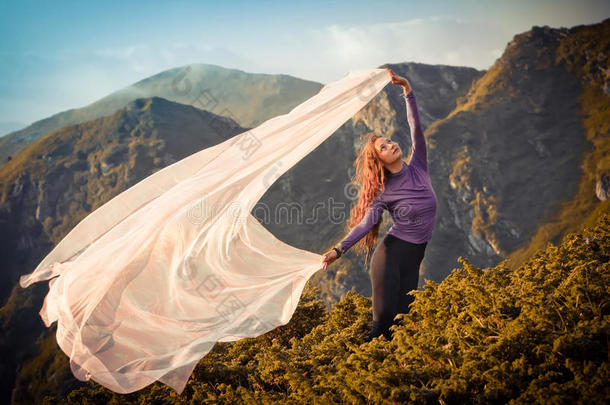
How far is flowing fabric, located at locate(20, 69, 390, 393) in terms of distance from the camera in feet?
16.5

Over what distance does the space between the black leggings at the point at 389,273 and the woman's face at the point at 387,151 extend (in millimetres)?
924

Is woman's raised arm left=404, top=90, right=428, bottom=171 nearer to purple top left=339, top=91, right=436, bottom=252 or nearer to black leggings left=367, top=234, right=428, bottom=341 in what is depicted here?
purple top left=339, top=91, right=436, bottom=252

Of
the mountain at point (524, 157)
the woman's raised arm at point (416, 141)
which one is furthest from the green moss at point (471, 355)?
the mountain at point (524, 157)

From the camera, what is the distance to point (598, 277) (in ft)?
12.0

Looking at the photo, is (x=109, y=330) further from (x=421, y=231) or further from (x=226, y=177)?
(x=421, y=231)

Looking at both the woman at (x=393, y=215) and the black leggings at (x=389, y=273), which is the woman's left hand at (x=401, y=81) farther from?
the black leggings at (x=389, y=273)

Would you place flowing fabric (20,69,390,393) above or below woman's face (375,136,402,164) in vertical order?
below

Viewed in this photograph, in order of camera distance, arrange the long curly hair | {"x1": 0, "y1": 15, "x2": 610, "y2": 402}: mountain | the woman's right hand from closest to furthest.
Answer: the woman's right hand < the long curly hair < {"x1": 0, "y1": 15, "x2": 610, "y2": 402}: mountain

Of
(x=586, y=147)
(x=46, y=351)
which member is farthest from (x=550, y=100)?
(x=46, y=351)

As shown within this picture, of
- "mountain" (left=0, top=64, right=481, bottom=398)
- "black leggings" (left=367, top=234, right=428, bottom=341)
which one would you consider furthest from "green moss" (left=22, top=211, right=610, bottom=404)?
"mountain" (left=0, top=64, right=481, bottom=398)

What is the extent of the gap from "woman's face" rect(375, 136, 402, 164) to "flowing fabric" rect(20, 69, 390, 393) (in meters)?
1.35

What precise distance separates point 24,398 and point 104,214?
463ft

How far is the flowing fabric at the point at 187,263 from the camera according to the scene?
199 inches

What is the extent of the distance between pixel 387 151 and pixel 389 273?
1433mm
